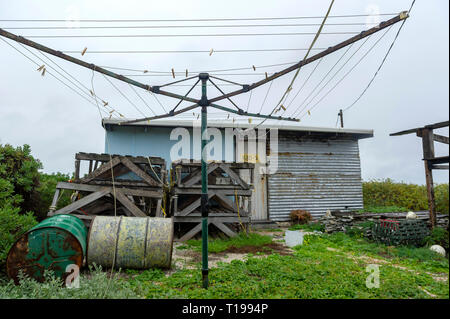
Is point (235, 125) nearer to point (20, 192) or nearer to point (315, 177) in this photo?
point (315, 177)

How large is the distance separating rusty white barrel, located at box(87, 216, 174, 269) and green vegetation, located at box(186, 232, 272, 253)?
234 centimetres

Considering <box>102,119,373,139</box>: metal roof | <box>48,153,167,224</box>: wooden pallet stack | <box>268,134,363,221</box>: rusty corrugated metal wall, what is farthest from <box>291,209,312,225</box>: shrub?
<box>48,153,167,224</box>: wooden pallet stack

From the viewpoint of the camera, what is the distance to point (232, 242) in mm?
8945

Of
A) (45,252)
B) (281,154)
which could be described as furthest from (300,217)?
(45,252)

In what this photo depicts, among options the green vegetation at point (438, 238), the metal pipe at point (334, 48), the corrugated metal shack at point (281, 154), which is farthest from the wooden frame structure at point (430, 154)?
the corrugated metal shack at point (281, 154)

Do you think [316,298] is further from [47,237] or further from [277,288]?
[47,237]

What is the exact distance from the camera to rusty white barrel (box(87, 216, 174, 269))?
5.83 meters

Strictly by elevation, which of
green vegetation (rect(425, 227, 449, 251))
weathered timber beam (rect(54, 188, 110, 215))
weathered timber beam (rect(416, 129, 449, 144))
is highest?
weathered timber beam (rect(416, 129, 449, 144))

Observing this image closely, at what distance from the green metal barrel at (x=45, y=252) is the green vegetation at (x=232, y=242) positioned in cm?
365

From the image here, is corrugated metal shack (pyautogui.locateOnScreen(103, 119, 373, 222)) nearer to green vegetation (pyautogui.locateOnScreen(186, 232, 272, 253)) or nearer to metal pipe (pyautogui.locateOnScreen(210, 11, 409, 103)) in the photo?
green vegetation (pyautogui.locateOnScreen(186, 232, 272, 253))

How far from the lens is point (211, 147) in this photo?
43.9ft

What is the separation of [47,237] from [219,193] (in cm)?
553

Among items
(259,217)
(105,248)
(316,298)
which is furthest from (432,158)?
(105,248)

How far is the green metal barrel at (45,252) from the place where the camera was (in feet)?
17.0
